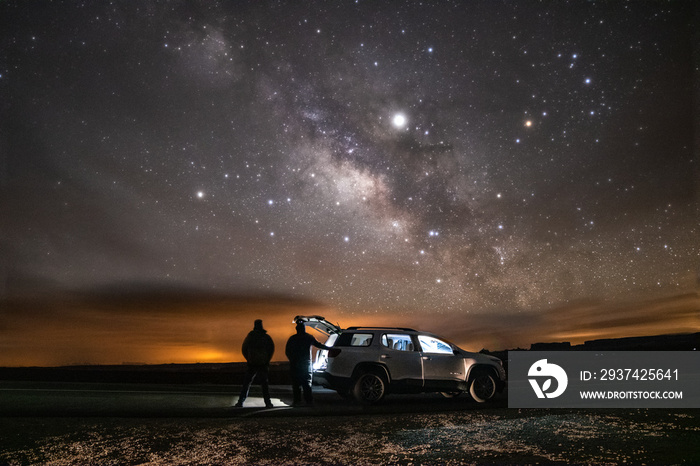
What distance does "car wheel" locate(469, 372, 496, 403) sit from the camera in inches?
488

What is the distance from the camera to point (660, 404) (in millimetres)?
10875

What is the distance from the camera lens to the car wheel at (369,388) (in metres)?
11.9

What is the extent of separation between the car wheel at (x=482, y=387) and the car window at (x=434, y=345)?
0.87 metres

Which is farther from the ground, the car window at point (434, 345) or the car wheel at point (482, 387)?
the car window at point (434, 345)

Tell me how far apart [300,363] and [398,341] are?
8.02 feet

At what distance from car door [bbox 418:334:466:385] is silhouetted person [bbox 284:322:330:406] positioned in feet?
8.91

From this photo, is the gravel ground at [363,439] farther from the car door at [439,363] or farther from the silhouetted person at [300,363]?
the car door at [439,363]

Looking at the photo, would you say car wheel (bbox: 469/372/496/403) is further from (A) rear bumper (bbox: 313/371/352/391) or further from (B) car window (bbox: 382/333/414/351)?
(A) rear bumper (bbox: 313/371/352/391)

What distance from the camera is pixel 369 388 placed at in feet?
39.2

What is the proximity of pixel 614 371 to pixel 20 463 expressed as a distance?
1673cm

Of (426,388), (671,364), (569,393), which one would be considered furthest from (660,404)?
(671,364)

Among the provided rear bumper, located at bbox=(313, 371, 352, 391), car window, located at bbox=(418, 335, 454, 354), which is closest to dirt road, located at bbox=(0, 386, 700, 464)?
rear bumper, located at bbox=(313, 371, 352, 391)

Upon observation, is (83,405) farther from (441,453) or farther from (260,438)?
(441,453)
